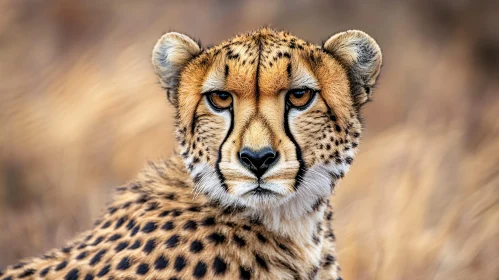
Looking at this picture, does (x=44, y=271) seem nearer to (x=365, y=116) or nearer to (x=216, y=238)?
(x=216, y=238)

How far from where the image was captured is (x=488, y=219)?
13.7 ft

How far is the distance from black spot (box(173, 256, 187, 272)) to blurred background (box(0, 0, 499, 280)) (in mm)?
1597

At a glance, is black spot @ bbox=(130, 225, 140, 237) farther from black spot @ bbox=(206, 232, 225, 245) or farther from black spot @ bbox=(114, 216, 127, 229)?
black spot @ bbox=(206, 232, 225, 245)

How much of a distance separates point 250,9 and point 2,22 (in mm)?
1606

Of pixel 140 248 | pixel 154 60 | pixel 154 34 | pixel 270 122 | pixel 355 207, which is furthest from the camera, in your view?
pixel 154 34

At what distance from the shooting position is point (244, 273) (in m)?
2.55

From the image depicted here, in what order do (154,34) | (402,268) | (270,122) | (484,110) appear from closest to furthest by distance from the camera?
(270,122)
(402,268)
(484,110)
(154,34)

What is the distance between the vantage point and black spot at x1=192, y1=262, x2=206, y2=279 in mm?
2510

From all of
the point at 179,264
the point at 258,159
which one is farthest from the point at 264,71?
the point at 179,264

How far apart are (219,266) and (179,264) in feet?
0.38

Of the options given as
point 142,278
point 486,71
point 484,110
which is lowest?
point 142,278

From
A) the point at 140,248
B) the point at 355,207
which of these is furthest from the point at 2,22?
the point at 140,248

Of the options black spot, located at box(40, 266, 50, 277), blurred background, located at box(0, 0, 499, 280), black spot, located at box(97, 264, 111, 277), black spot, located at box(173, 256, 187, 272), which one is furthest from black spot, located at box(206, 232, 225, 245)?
blurred background, located at box(0, 0, 499, 280)

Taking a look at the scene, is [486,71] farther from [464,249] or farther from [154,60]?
[154,60]
